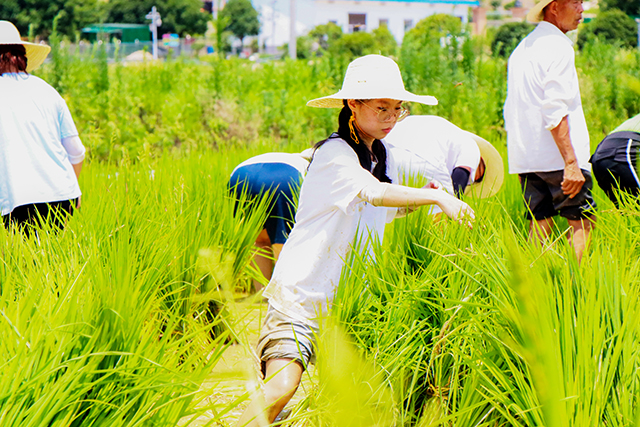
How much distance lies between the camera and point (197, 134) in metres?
7.91

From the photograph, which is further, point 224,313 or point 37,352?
point 224,313

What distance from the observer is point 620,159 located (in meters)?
3.34

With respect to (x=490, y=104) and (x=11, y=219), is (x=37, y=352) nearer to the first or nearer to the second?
(x=11, y=219)

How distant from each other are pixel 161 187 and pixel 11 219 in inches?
28.0

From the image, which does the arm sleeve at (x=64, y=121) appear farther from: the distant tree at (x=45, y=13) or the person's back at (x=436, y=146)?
the distant tree at (x=45, y=13)

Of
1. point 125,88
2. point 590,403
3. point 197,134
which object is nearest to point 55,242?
point 590,403

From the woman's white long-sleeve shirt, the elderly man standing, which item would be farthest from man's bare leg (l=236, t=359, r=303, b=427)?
the elderly man standing

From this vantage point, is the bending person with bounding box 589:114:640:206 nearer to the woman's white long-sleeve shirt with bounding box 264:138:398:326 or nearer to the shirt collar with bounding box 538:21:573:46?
the shirt collar with bounding box 538:21:573:46

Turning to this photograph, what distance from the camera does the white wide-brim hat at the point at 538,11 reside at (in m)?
3.48

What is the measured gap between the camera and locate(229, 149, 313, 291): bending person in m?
3.40

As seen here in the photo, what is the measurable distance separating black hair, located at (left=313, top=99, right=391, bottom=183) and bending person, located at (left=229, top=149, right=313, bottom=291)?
1.01m

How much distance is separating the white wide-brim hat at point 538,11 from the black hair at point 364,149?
1664 millimetres

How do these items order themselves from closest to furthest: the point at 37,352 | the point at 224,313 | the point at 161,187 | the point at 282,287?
the point at 37,352 → the point at 282,287 → the point at 224,313 → the point at 161,187

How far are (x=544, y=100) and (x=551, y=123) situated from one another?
14 centimetres
